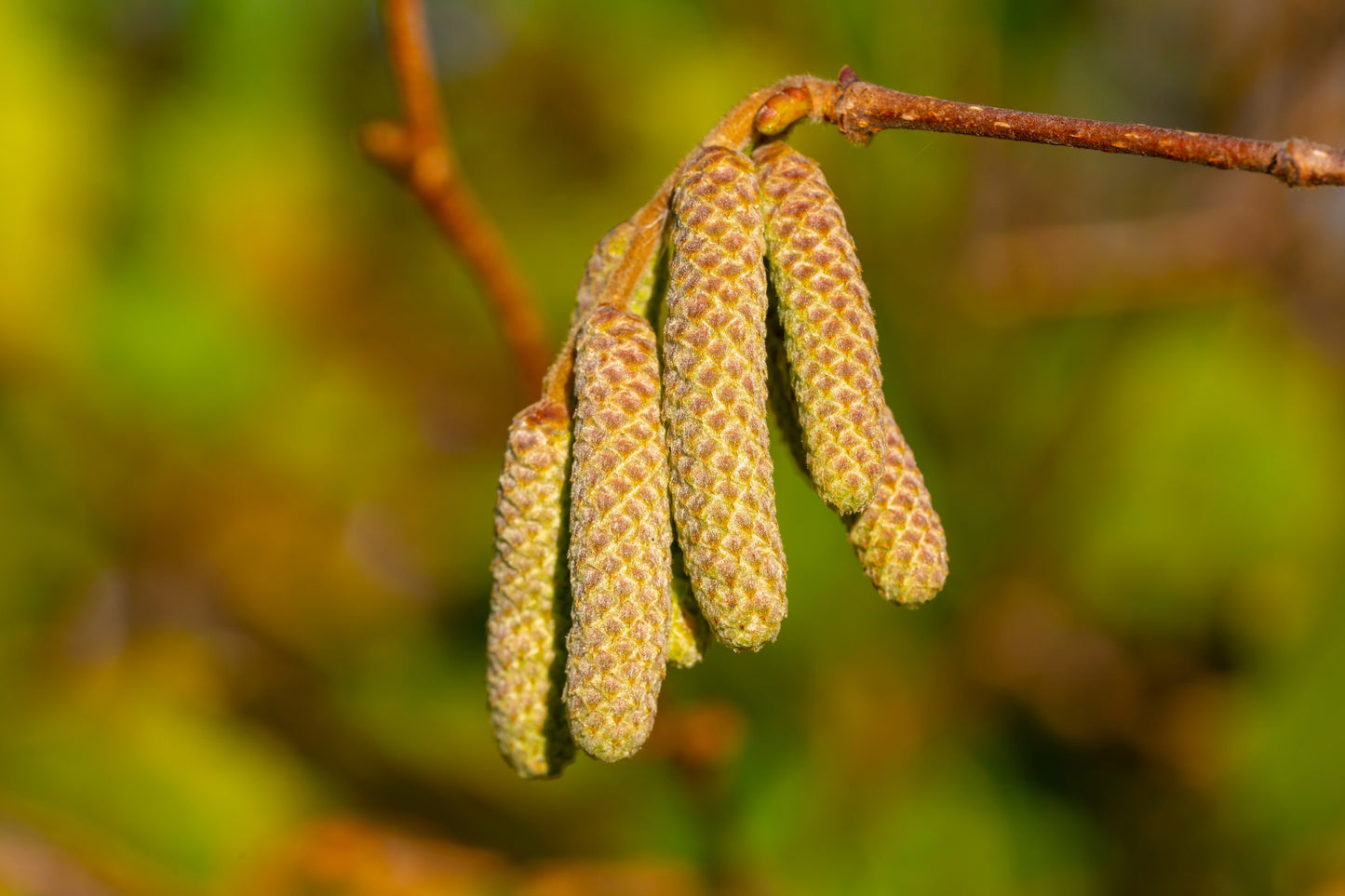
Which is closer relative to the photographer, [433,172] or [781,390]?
[781,390]

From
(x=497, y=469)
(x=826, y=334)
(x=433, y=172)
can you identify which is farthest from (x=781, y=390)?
(x=497, y=469)

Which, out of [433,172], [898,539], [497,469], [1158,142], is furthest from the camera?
[497,469]

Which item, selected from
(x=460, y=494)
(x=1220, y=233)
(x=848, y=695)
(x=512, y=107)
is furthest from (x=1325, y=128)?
(x=460, y=494)

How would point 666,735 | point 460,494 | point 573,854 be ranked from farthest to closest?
point 460,494 < point 573,854 < point 666,735

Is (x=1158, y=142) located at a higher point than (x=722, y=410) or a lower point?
higher

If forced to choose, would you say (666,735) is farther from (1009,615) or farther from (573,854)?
(1009,615)

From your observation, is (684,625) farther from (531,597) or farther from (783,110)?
(783,110)

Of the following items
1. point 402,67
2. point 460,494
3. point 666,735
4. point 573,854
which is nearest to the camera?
point 402,67
